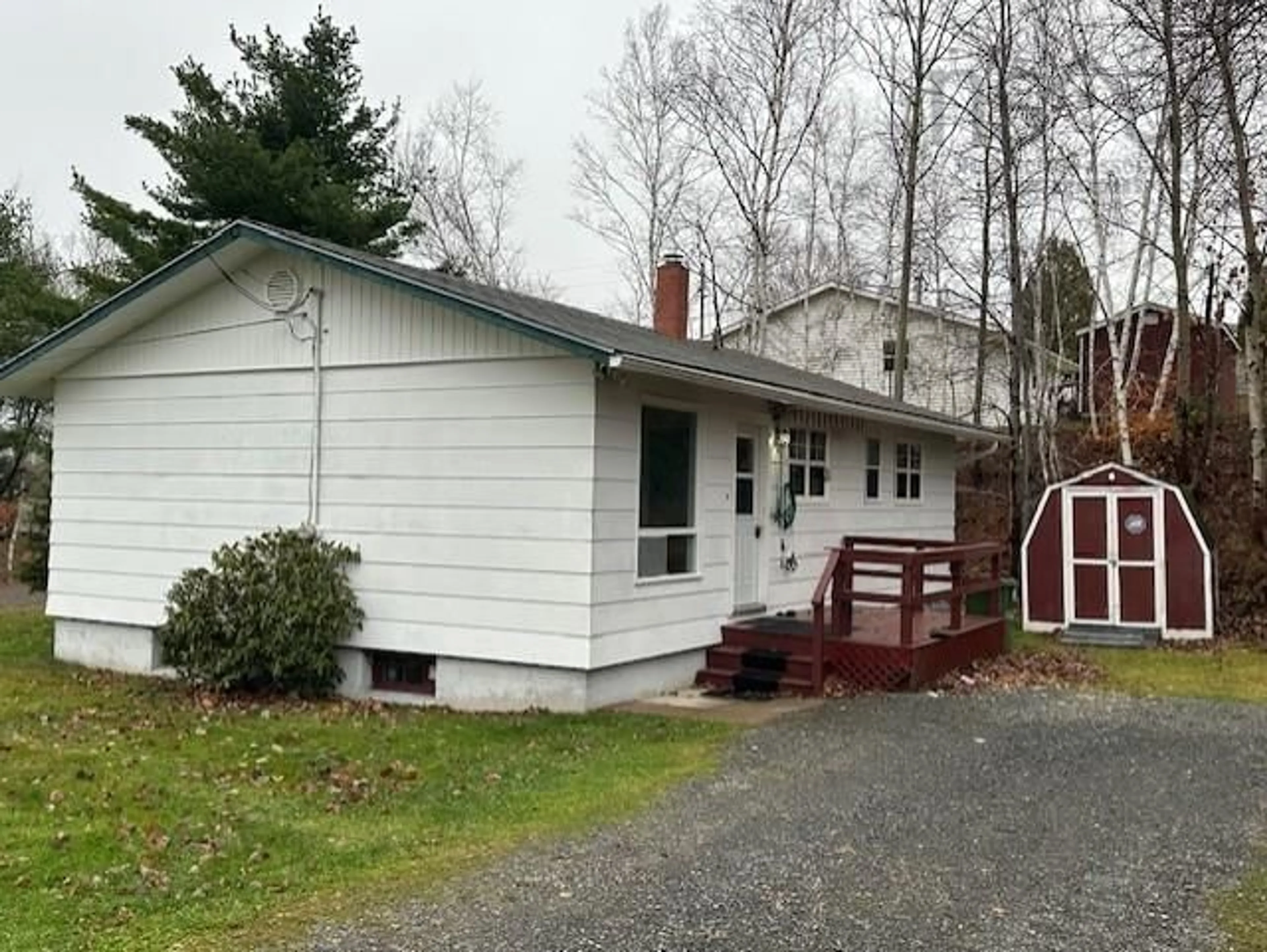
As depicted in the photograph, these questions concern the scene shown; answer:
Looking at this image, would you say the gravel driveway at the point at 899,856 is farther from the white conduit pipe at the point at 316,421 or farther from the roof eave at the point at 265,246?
the white conduit pipe at the point at 316,421

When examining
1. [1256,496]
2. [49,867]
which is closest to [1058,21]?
[1256,496]

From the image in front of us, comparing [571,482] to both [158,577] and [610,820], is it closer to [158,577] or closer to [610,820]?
[610,820]

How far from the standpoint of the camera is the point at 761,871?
4.93 meters

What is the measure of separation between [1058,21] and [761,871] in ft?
64.4

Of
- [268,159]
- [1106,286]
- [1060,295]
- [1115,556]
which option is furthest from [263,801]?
[1060,295]

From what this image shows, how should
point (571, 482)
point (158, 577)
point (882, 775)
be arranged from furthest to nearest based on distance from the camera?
1. point (158, 577)
2. point (571, 482)
3. point (882, 775)

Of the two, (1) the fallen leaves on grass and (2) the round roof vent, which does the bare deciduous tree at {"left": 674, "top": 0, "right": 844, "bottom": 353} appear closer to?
(1) the fallen leaves on grass

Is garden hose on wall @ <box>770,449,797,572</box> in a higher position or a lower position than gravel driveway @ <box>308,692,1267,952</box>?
higher

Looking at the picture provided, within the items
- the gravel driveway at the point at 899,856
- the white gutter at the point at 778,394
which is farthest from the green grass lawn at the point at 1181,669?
the white gutter at the point at 778,394

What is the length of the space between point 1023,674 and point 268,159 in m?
15.7

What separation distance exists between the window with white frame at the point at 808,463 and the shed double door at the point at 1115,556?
140 inches

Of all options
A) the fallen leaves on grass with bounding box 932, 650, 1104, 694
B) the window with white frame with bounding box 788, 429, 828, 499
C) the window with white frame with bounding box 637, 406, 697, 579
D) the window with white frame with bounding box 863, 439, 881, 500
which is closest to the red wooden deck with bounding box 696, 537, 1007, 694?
the fallen leaves on grass with bounding box 932, 650, 1104, 694

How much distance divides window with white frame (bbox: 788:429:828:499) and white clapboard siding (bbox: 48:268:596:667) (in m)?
3.50

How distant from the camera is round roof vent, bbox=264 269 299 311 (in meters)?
10.3
